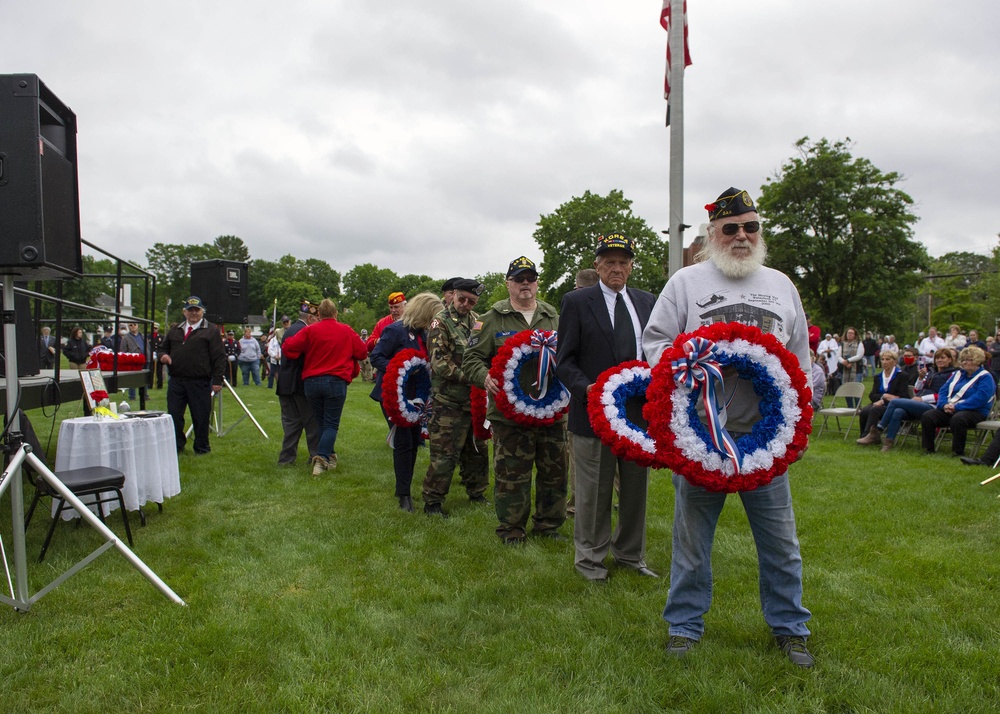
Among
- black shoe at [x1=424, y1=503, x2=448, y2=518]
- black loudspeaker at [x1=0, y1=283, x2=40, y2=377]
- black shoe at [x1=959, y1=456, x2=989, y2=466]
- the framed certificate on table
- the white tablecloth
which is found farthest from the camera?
black shoe at [x1=959, y1=456, x2=989, y2=466]

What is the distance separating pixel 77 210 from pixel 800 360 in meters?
4.45

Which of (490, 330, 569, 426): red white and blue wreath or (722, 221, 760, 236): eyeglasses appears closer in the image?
(722, 221, 760, 236): eyeglasses

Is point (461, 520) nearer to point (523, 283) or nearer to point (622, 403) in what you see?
point (523, 283)

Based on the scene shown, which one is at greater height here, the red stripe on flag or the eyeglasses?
the red stripe on flag

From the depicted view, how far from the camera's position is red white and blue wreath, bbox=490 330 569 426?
205 inches

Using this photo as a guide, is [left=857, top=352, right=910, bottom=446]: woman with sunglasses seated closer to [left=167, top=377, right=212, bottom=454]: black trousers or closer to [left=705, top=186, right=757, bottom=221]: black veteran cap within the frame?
[left=705, top=186, right=757, bottom=221]: black veteran cap

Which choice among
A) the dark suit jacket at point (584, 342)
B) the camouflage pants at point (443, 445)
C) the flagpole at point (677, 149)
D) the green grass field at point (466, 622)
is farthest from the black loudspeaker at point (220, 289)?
the dark suit jacket at point (584, 342)

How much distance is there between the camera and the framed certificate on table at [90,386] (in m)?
6.88

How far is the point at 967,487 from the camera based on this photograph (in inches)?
297

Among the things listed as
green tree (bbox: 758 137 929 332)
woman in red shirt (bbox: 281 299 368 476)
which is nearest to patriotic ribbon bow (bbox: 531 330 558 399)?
woman in red shirt (bbox: 281 299 368 476)

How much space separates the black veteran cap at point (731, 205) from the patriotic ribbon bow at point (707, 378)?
74cm

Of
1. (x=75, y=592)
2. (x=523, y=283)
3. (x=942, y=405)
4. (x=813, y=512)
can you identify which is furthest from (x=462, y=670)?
(x=942, y=405)

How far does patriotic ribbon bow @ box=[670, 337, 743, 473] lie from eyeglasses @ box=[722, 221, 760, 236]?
63cm

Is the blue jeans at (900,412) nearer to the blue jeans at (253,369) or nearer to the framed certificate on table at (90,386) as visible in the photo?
the framed certificate on table at (90,386)
